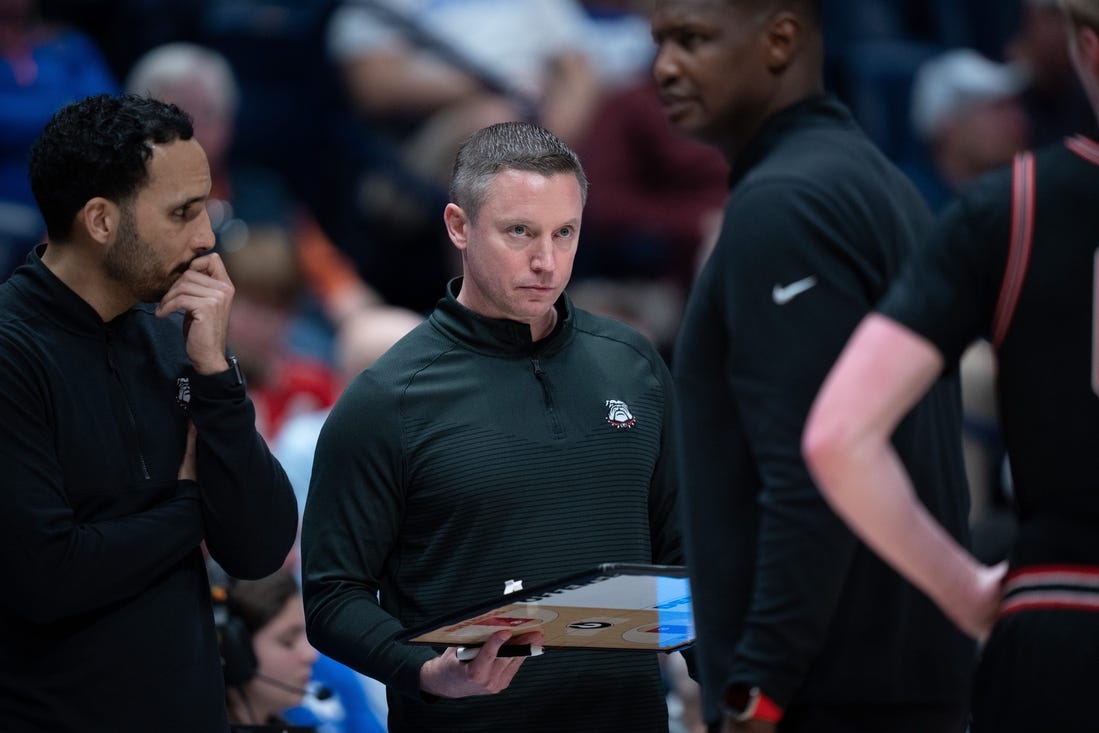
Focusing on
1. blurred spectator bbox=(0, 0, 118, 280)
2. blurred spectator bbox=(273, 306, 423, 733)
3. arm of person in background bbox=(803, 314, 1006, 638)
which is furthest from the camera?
blurred spectator bbox=(0, 0, 118, 280)

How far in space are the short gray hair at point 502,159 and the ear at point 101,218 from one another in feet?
2.19

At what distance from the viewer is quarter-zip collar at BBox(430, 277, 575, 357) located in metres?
3.32

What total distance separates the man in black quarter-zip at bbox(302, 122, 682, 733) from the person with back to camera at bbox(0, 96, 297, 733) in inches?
6.9

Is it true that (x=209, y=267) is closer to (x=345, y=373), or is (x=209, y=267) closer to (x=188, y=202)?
(x=188, y=202)

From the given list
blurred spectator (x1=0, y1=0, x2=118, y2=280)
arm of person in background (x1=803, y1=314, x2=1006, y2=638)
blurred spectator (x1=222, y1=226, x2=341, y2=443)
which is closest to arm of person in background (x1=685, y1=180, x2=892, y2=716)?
arm of person in background (x1=803, y1=314, x2=1006, y2=638)

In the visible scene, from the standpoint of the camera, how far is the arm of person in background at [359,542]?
3.09m

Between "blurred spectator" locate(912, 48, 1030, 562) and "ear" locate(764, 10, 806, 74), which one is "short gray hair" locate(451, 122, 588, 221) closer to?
"ear" locate(764, 10, 806, 74)

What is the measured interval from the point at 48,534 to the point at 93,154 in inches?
27.8

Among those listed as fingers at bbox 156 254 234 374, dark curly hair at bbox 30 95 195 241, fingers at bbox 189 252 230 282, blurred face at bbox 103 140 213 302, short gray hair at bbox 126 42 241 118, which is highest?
short gray hair at bbox 126 42 241 118

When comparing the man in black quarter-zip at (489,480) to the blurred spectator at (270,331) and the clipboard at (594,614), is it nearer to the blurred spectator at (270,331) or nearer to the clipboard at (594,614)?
the clipboard at (594,614)

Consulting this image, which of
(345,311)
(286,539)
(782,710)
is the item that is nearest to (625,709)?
(286,539)

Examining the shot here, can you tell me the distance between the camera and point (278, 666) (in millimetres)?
4203

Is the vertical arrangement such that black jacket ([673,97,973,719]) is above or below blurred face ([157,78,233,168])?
below

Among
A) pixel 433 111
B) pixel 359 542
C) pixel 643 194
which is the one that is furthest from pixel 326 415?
pixel 643 194
